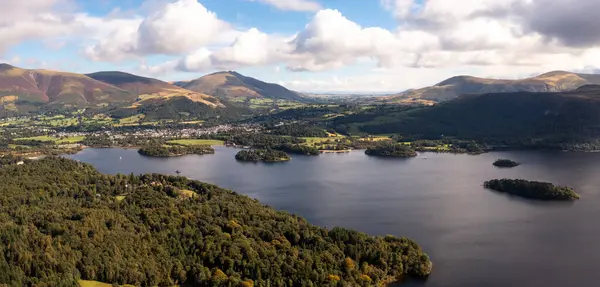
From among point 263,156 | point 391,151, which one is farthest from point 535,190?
point 263,156

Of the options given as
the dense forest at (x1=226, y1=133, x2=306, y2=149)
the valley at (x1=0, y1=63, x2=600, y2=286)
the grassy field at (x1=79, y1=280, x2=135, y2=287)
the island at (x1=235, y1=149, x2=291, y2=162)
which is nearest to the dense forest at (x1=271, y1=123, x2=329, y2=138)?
the valley at (x1=0, y1=63, x2=600, y2=286)

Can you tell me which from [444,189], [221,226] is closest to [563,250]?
[444,189]

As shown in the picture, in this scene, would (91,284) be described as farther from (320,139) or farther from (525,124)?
(525,124)

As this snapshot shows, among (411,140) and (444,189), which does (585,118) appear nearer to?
(411,140)

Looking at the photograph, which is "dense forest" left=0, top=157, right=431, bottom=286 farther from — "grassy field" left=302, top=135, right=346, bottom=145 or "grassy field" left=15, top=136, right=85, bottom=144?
"grassy field" left=15, top=136, right=85, bottom=144

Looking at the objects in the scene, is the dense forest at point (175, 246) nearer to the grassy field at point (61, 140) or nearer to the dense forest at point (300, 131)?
the grassy field at point (61, 140)

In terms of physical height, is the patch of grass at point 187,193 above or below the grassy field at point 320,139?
below

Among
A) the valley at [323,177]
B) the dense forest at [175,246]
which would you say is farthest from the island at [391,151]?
the dense forest at [175,246]
